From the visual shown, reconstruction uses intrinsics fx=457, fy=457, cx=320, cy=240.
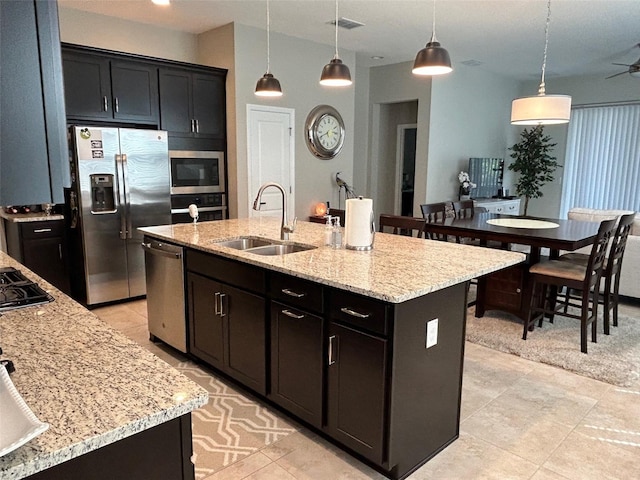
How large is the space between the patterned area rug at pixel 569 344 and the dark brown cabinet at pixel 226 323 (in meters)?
1.97

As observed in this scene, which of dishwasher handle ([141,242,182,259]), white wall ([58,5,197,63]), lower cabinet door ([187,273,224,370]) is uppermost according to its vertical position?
white wall ([58,5,197,63])

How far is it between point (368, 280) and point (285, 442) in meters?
1.01

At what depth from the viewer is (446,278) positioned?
6.72ft

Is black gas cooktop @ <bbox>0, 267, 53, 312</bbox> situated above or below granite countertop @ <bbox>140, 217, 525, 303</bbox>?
below

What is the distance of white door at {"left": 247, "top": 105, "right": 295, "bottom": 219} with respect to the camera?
17.5ft

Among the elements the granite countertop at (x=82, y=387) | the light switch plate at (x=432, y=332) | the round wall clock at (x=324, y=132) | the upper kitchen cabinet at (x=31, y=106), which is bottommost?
the light switch plate at (x=432, y=332)

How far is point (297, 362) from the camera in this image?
234cm

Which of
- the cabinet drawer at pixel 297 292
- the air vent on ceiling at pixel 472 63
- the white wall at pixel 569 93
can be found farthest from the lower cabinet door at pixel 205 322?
the white wall at pixel 569 93

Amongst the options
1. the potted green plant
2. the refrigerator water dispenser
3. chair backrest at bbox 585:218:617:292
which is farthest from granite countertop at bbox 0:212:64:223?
the potted green plant

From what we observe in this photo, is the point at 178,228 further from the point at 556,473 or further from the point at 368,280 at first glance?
the point at 556,473

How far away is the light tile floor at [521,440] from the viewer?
214cm

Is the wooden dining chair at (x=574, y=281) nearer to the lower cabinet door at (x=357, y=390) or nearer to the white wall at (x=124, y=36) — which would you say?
the lower cabinet door at (x=357, y=390)

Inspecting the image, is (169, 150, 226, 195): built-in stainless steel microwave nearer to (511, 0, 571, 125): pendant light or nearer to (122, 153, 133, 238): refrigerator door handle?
(122, 153, 133, 238): refrigerator door handle

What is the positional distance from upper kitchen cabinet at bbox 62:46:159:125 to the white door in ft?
3.59
